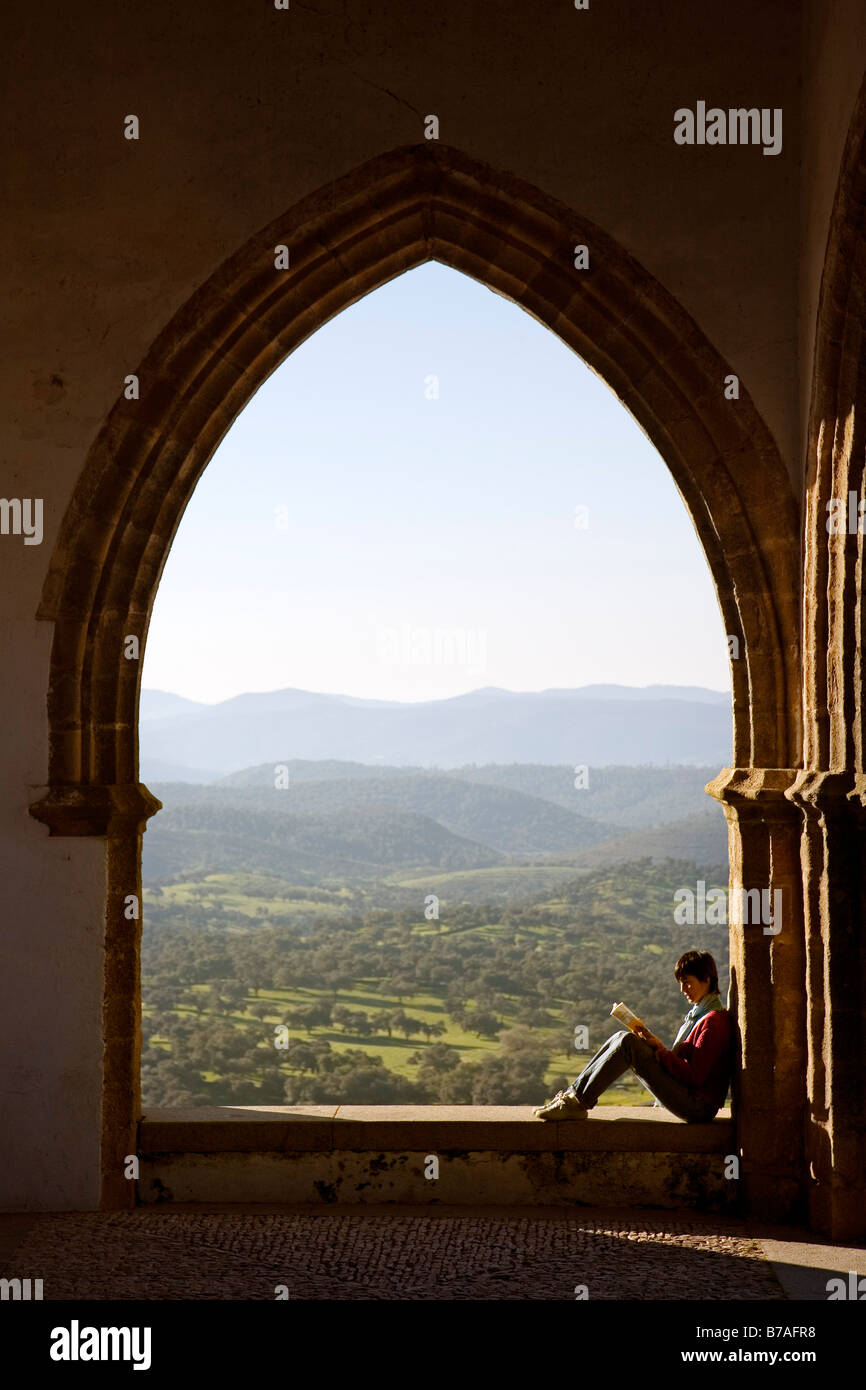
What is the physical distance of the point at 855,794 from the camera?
4219mm

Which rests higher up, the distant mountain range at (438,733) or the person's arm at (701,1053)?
the distant mountain range at (438,733)

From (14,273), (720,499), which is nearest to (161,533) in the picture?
(14,273)

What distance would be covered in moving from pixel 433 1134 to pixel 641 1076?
757mm

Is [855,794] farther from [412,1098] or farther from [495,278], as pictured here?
[412,1098]

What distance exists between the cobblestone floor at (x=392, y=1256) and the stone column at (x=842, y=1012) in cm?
36

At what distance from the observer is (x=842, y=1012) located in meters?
4.33

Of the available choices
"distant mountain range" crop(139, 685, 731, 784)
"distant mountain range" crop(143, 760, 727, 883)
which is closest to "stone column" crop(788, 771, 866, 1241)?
"distant mountain range" crop(143, 760, 727, 883)

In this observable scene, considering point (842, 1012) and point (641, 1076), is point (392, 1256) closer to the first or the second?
point (641, 1076)

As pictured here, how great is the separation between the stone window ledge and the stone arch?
25 cm

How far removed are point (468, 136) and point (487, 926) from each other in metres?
25.2

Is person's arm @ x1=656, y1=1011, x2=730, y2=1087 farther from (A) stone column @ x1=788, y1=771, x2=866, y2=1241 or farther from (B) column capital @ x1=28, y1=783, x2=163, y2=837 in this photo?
(B) column capital @ x1=28, y1=783, x2=163, y2=837

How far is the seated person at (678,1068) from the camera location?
4.68 meters

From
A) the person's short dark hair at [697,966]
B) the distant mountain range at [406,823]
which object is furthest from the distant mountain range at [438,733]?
the person's short dark hair at [697,966]

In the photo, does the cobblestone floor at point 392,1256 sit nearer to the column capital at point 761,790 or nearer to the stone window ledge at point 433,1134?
the stone window ledge at point 433,1134
